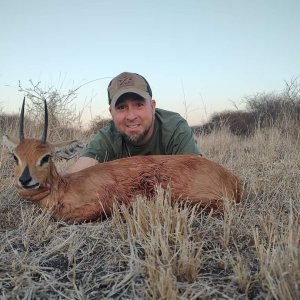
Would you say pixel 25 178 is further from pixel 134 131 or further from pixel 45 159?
pixel 134 131

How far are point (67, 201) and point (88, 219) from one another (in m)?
0.29

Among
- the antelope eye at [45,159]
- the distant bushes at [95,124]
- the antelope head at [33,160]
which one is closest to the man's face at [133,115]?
the antelope head at [33,160]

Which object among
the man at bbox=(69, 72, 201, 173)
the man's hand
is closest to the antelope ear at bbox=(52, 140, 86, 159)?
the man's hand

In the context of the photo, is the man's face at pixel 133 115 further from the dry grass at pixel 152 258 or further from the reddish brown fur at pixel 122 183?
the dry grass at pixel 152 258

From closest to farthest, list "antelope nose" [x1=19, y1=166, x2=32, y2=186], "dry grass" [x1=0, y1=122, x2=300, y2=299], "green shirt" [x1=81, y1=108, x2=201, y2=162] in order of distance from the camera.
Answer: "dry grass" [x1=0, y1=122, x2=300, y2=299]
"antelope nose" [x1=19, y1=166, x2=32, y2=186]
"green shirt" [x1=81, y1=108, x2=201, y2=162]

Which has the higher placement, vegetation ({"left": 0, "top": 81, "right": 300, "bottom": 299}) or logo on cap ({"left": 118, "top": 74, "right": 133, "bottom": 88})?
logo on cap ({"left": 118, "top": 74, "right": 133, "bottom": 88})

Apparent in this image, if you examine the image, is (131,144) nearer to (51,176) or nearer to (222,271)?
(51,176)

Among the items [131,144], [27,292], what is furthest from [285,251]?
[131,144]

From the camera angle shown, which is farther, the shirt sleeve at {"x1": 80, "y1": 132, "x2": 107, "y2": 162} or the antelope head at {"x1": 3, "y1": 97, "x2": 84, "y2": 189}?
the shirt sleeve at {"x1": 80, "y1": 132, "x2": 107, "y2": 162}

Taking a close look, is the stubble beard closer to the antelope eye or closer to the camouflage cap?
the camouflage cap

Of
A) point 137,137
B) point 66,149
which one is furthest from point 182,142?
point 66,149

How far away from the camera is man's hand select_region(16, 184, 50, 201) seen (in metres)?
3.85

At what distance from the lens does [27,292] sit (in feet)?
7.43

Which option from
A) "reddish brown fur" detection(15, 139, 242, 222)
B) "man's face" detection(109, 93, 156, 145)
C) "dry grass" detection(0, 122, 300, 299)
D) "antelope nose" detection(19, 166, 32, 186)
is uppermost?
"man's face" detection(109, 93, 156, 145)
